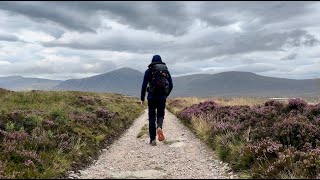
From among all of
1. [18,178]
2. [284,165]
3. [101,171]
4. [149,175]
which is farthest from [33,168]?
[284,165]

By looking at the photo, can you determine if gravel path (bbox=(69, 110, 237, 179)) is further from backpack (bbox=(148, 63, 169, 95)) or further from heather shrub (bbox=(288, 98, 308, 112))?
heather shrub (bbox=(288, 98, 308, 112))

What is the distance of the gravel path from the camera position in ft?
34.1

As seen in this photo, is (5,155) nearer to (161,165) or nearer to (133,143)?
(161,165)

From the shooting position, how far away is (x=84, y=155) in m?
13.2

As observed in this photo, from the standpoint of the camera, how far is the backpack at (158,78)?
609 inches

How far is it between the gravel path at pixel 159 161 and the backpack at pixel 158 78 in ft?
6.86

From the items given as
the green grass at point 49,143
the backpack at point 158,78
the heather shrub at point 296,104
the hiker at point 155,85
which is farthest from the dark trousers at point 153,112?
the heather shrub at point 296,104

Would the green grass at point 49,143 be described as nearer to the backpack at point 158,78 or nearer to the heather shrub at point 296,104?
the backpack at point 158,78

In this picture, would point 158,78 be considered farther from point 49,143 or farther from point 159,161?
point 49,143

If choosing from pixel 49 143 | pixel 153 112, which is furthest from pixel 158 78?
pixel 49 143

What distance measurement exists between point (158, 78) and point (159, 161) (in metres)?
4.09

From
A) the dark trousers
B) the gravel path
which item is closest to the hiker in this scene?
the dark trousers

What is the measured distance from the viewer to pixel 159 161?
1225 centimetres

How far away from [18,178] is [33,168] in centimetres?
81
